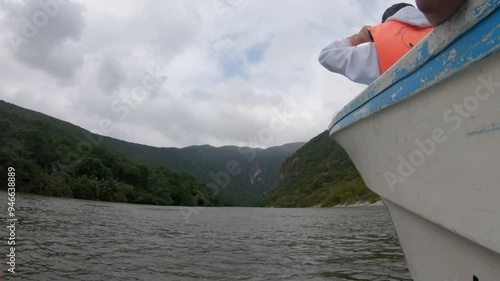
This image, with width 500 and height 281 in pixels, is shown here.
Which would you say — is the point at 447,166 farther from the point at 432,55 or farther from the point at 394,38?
the point at 394,38

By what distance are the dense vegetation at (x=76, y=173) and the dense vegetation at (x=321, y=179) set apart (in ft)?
107

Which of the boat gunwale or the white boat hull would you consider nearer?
the boat gunwale

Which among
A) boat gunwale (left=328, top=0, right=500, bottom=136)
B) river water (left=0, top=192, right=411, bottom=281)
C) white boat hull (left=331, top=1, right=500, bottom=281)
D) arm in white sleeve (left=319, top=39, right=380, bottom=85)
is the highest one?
arm in white sleeve (left=319, top=39, right=380, bottom=85)

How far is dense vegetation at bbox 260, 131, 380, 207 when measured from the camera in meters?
82.6

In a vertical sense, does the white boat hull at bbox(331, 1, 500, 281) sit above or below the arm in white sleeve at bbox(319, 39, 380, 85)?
below

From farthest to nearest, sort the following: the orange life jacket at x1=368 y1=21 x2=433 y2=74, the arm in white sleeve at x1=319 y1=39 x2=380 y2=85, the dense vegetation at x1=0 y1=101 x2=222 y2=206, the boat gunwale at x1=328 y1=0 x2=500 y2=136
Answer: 1. the dense vegetation at x1=0 y1=101 x2=222 y2=206
2. the arm in white sleeve at x1=319 y1=39 x2=380 y2=85
3. the orange life jacket at x1=368 y1=21 x2=433 y2=74
4. the boat gunwale at x1=328 y1=0 x2=500 y2=136

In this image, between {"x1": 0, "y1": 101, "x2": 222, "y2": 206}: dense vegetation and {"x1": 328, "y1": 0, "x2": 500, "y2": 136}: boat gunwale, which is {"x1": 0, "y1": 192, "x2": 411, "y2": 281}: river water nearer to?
{"x1": 328, "y1": 0, "x2": 500, "y2": 136}: boat gunwale

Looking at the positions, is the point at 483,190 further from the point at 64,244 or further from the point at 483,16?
the point at 64,244

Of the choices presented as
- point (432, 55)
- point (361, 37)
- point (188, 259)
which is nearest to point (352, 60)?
point (361, 37)

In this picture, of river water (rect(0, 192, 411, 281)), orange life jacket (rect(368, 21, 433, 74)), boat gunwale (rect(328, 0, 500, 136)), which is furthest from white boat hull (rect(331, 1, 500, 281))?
river water (rect(0, 192, 411, 281))

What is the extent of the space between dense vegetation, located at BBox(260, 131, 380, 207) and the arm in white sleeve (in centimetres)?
6460

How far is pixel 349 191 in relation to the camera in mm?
81875

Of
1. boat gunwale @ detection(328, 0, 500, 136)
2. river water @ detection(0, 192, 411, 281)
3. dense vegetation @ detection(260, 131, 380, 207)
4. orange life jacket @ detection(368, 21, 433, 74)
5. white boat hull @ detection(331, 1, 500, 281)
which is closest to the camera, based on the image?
boat gunwale @ detection(328, 0, 500, 136)

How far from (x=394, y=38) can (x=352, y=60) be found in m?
0.45
